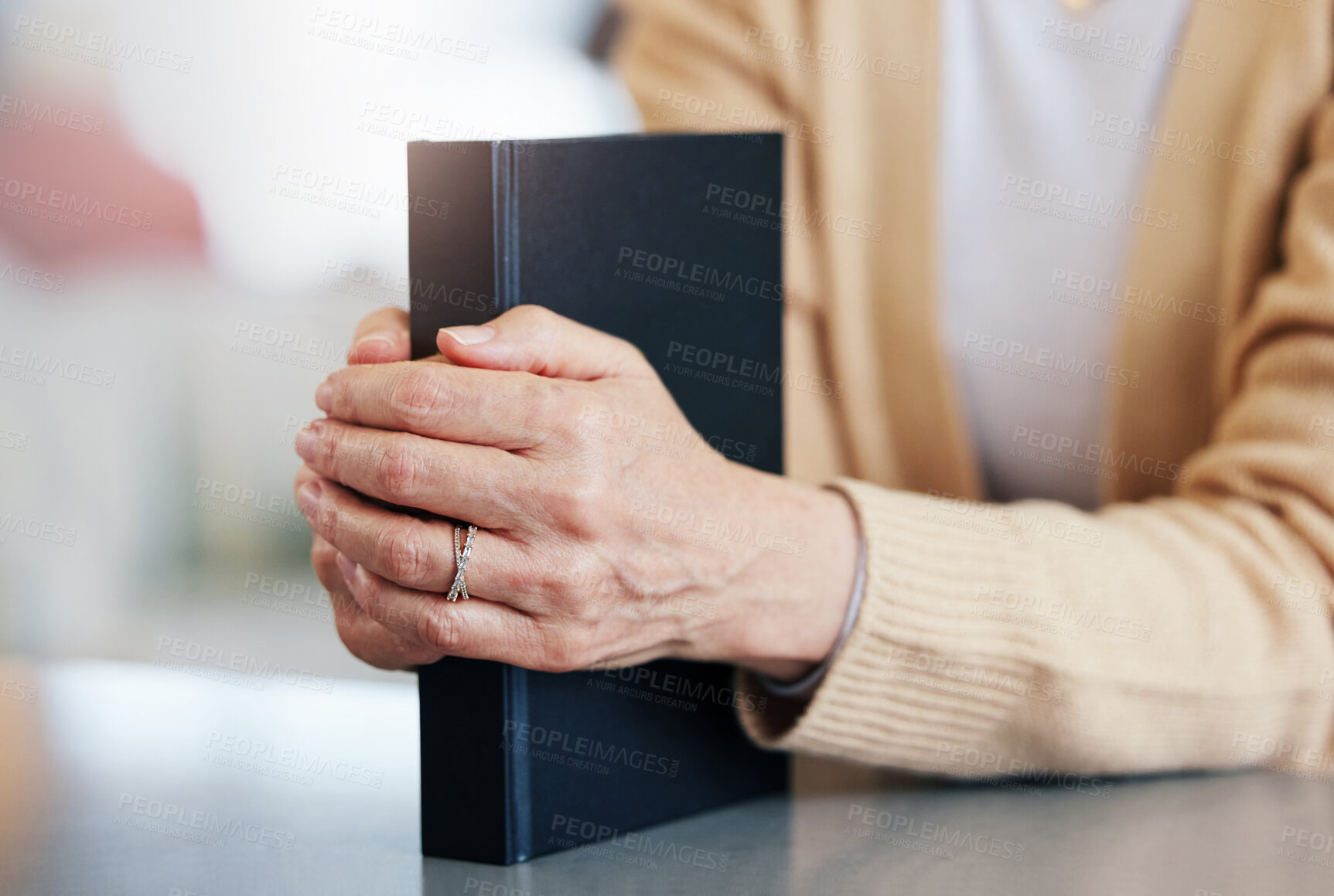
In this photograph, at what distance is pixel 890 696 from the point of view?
1.97 ft

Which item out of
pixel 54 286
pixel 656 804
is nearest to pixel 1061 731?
pixel 656 804

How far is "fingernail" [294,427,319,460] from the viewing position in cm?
48

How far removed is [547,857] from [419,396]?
23 centimetres

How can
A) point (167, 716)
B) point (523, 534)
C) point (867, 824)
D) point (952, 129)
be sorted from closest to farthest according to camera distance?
point (523, 534) → point (867, 824) → point (167, 716) → point (952, 129)

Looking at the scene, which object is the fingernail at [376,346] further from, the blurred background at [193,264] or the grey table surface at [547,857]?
the blurred background at [193,264]

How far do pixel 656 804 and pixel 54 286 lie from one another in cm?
266

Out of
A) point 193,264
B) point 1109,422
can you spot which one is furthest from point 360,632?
point 193,264

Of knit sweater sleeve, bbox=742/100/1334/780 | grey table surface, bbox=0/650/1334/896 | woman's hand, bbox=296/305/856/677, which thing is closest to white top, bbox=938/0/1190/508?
knit sweater sleeve, bbox=742/100/1334/780

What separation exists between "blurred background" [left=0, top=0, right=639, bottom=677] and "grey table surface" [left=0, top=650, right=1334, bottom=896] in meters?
1.08

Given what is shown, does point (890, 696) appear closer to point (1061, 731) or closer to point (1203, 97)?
point (1061, 731)

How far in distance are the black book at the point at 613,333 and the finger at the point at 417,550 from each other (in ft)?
0.20

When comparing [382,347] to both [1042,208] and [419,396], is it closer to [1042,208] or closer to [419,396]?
[419,396]

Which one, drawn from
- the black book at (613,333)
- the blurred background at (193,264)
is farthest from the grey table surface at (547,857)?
the blurred background at (193,264)

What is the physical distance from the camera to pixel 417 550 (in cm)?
45
